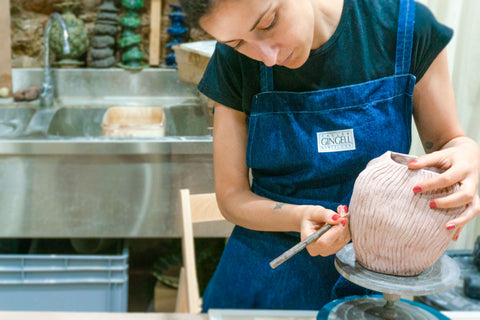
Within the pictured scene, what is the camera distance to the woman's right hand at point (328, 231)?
0.69 metres

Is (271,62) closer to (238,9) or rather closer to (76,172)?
(238,9)

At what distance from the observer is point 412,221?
698 mm

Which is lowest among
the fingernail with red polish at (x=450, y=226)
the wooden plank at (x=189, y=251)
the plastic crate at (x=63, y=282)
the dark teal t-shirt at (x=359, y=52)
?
the plastic crate at (x=63, y=282)

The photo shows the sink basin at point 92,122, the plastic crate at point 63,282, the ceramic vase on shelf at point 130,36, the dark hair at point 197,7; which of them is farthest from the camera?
the ceramic vase on shelf at point 130,36

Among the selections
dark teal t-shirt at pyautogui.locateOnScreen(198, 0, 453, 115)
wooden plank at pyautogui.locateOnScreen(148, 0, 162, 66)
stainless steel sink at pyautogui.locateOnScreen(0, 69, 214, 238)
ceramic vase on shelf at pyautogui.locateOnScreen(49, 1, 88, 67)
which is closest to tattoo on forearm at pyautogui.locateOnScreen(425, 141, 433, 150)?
dark teal t-shirt at pyautogui.locateOnScreen(198, 0, 453, 115)

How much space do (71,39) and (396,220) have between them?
1.57 metres

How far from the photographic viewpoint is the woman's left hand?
67 cm

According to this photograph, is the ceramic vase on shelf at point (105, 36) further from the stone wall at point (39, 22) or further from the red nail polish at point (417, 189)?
the red nail polish at point (417, 189)

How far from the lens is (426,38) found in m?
0.80

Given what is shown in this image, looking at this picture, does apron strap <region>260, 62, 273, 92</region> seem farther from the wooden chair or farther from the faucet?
the faucet

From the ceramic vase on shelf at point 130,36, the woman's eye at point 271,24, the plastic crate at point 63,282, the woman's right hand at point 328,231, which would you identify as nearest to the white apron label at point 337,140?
the woman's right hand at point 328,231

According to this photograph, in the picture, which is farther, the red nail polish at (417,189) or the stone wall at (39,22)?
the stone wall at (39,22)

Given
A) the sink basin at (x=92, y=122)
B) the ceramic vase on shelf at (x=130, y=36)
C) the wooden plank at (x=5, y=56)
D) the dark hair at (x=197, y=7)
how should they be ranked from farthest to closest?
the ceramic vase on shelf at (x=130, y=36), the wooden plank at (x=5, y=56), the sink basin at (x=92, y=122), the dark hair at (x=197, y=7)

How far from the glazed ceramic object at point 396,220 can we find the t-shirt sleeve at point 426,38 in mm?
192
